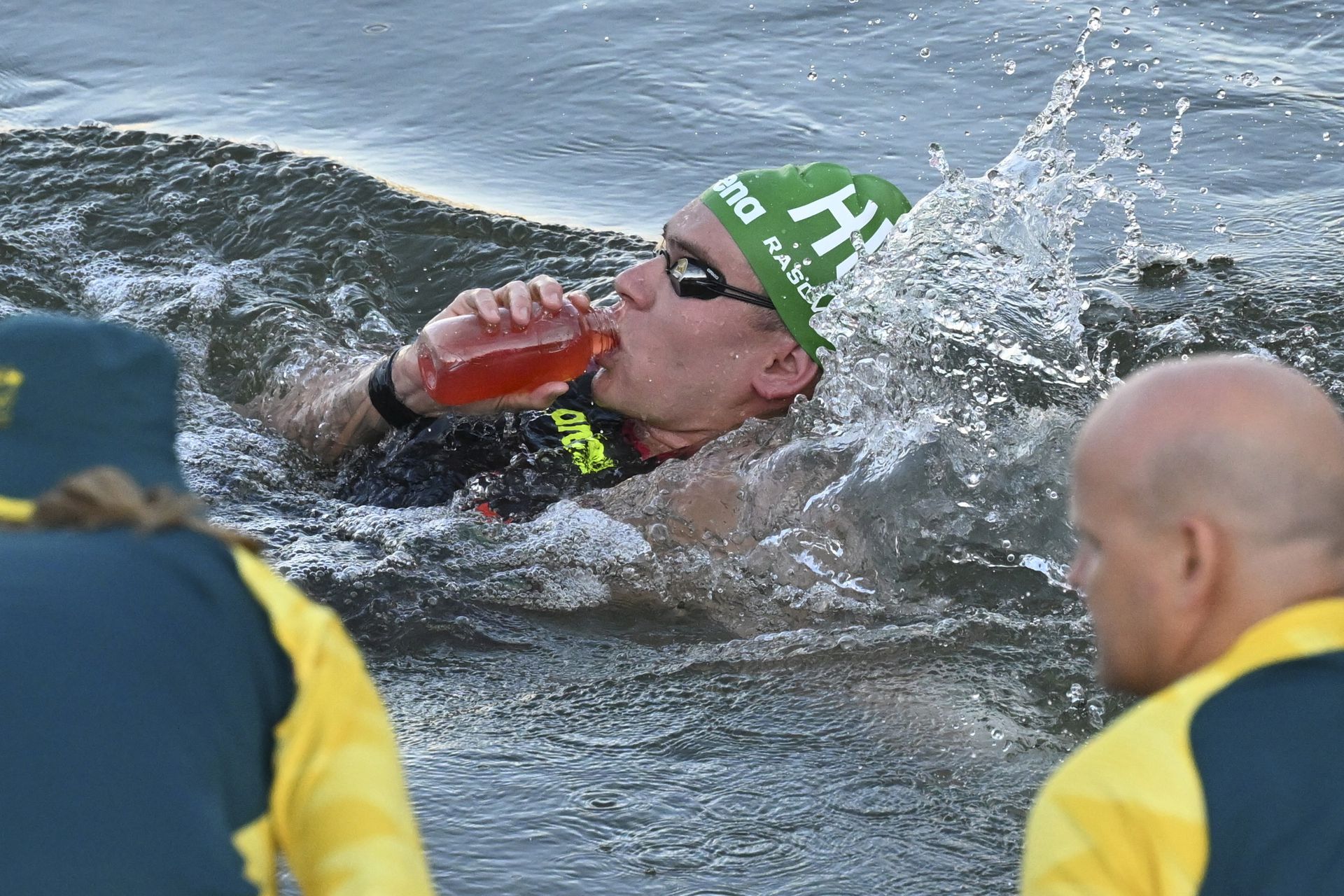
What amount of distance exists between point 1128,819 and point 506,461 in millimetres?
3144

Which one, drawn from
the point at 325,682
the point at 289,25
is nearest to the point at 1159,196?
the point at 289,25

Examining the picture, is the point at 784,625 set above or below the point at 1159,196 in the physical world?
below

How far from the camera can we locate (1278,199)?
20.0 feet

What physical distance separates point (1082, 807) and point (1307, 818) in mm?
202

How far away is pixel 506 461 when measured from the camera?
4449mm

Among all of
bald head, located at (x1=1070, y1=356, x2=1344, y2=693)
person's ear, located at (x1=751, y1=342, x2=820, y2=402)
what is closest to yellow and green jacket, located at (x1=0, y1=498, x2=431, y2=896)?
bald head, located at (x1=1070, y1=356, x2=1344, y2=693)

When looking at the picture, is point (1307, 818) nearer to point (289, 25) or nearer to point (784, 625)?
point (784, 625)

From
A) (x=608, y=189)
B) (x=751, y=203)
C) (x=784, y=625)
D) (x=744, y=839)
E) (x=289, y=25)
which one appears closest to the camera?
(x=744, y=839)

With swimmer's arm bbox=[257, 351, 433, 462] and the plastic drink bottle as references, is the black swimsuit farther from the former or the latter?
the plastic drink bottle

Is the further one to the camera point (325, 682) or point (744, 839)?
point (744, 839)

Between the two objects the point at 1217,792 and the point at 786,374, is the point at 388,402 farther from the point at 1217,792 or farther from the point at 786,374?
the point at 1217,792

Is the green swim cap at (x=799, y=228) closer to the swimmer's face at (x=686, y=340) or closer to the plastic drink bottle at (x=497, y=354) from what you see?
the swimmer's face at (x=686, y=340)

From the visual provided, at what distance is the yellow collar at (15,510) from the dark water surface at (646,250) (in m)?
1.32

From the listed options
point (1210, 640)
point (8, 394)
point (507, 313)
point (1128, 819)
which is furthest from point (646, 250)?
point (1128, 819)
